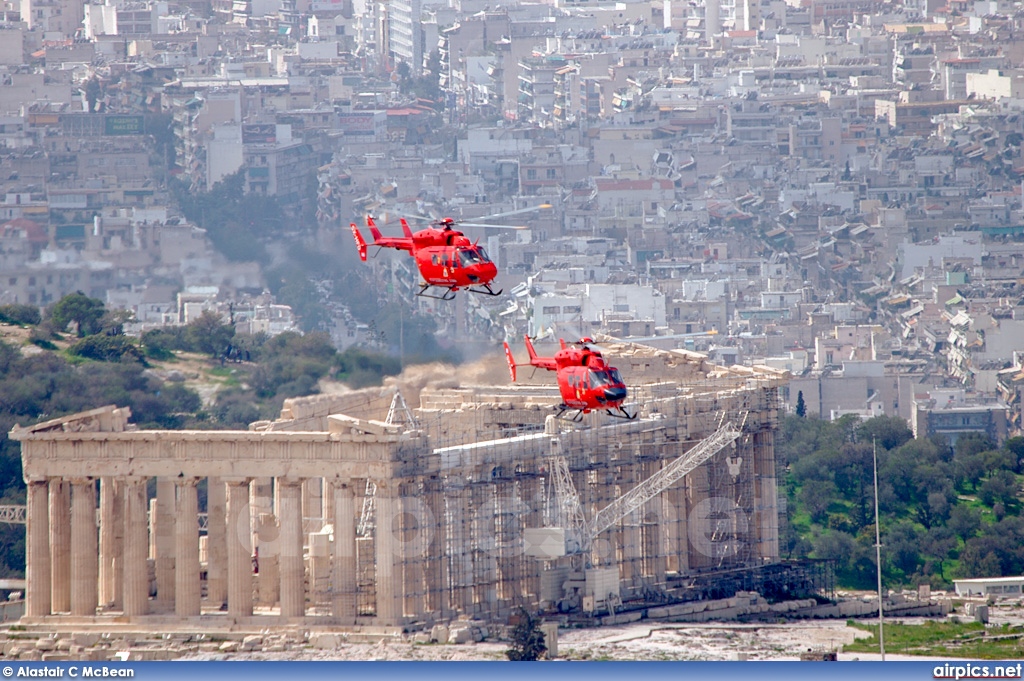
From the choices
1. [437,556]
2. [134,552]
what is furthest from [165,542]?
[437,556]

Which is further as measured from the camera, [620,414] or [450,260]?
[620,414]

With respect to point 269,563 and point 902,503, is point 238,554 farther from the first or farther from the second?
point 902,503

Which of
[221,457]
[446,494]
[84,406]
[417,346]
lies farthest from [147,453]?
[417,346]

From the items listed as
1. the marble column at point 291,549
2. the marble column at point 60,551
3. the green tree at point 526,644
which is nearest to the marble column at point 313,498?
the marble column at point 60,551

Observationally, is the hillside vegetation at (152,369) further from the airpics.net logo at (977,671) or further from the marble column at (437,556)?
the airpics.net logo at (977,671)

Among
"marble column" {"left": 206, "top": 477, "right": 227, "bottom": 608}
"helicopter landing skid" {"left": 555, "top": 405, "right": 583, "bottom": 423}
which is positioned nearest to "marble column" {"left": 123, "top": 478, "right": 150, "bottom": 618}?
"marble column" {"left": 206, "top": 477, "right": 227, "bottom": 608}

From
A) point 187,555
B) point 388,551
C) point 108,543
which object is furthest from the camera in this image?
point 108,543
